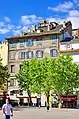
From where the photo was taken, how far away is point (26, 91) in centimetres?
7644

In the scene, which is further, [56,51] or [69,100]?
[56,51]

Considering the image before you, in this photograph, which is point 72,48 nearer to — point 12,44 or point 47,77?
point 47,77

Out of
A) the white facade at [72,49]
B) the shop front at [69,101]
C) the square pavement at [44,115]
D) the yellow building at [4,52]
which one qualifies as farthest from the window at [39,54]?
the square pavement at [44,115]

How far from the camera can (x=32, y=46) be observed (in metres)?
81.1

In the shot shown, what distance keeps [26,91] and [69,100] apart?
9800mm

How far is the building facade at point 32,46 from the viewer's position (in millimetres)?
78625

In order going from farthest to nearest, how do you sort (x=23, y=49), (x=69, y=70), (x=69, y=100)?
(x=23, y=49) → (x=69, y=100) → (x=69, y=70)

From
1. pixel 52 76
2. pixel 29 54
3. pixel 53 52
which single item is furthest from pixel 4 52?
pixel 52 76

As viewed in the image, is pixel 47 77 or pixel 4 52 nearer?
pixel 47 77

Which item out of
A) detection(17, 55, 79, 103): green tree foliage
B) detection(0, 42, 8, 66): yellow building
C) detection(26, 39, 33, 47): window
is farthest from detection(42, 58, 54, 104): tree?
detection(0, 42, 8, 66): yellow building

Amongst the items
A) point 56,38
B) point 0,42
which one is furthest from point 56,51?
point 0,42

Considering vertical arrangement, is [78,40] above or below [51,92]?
above

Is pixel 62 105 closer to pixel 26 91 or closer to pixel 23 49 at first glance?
pixel 26 91

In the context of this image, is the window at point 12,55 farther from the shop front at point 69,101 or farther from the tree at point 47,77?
the shop front at point 69,101
